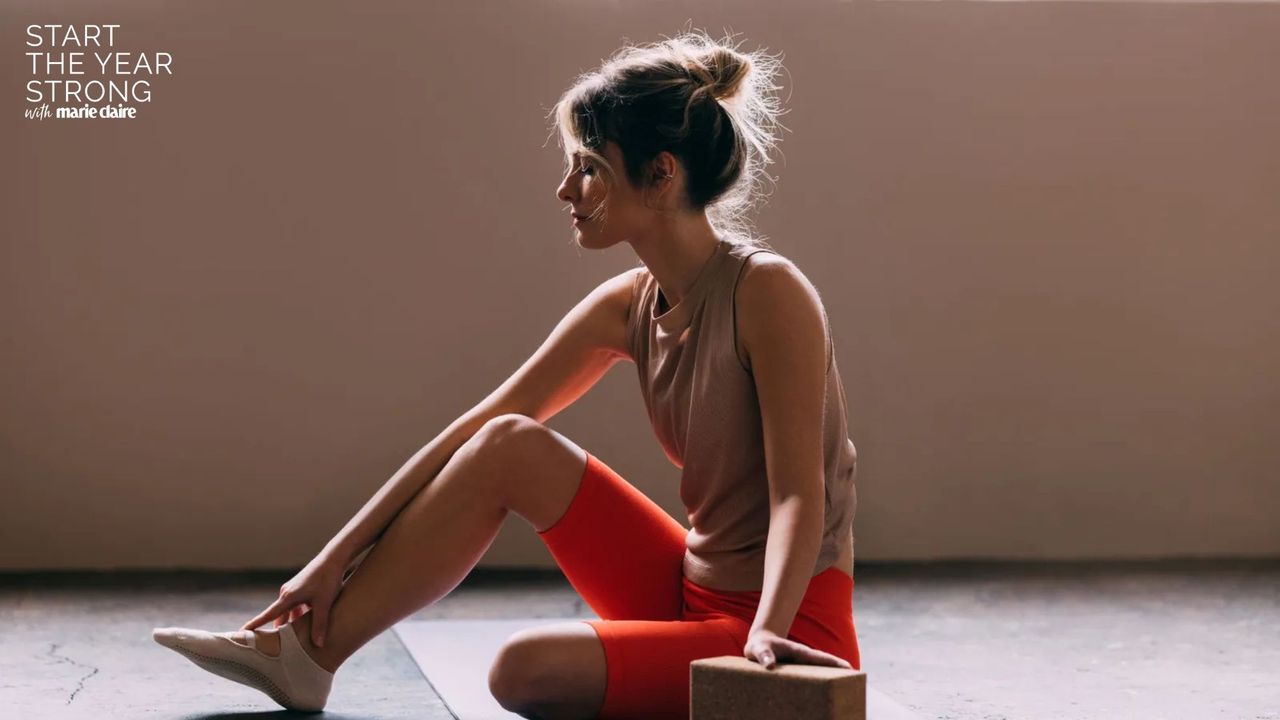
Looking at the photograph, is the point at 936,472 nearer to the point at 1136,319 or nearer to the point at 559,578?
the point at 1136,319

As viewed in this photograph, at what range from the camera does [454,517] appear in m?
1.65

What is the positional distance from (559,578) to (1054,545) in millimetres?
1181

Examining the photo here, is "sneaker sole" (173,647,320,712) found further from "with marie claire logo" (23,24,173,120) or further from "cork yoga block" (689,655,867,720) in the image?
"with marie claire logo" (23,24,173,120)

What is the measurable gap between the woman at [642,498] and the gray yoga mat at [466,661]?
0.23m

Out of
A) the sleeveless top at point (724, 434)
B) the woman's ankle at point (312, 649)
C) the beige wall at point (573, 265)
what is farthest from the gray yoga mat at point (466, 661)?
the beige wall at point (573, 265)

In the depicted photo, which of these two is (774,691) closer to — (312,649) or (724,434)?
(724,434)

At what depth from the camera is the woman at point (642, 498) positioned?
60.8 inches

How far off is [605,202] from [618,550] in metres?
0.41

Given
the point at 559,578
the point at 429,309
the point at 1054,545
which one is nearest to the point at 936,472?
the point at 1054,545

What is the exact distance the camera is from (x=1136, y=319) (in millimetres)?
3385

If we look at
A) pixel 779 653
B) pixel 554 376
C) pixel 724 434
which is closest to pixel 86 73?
pixel 554 376

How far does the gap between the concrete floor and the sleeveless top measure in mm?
475

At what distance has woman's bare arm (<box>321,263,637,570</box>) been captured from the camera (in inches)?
67.3

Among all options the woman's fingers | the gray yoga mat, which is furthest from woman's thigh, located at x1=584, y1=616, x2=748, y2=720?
the woman's fingers
